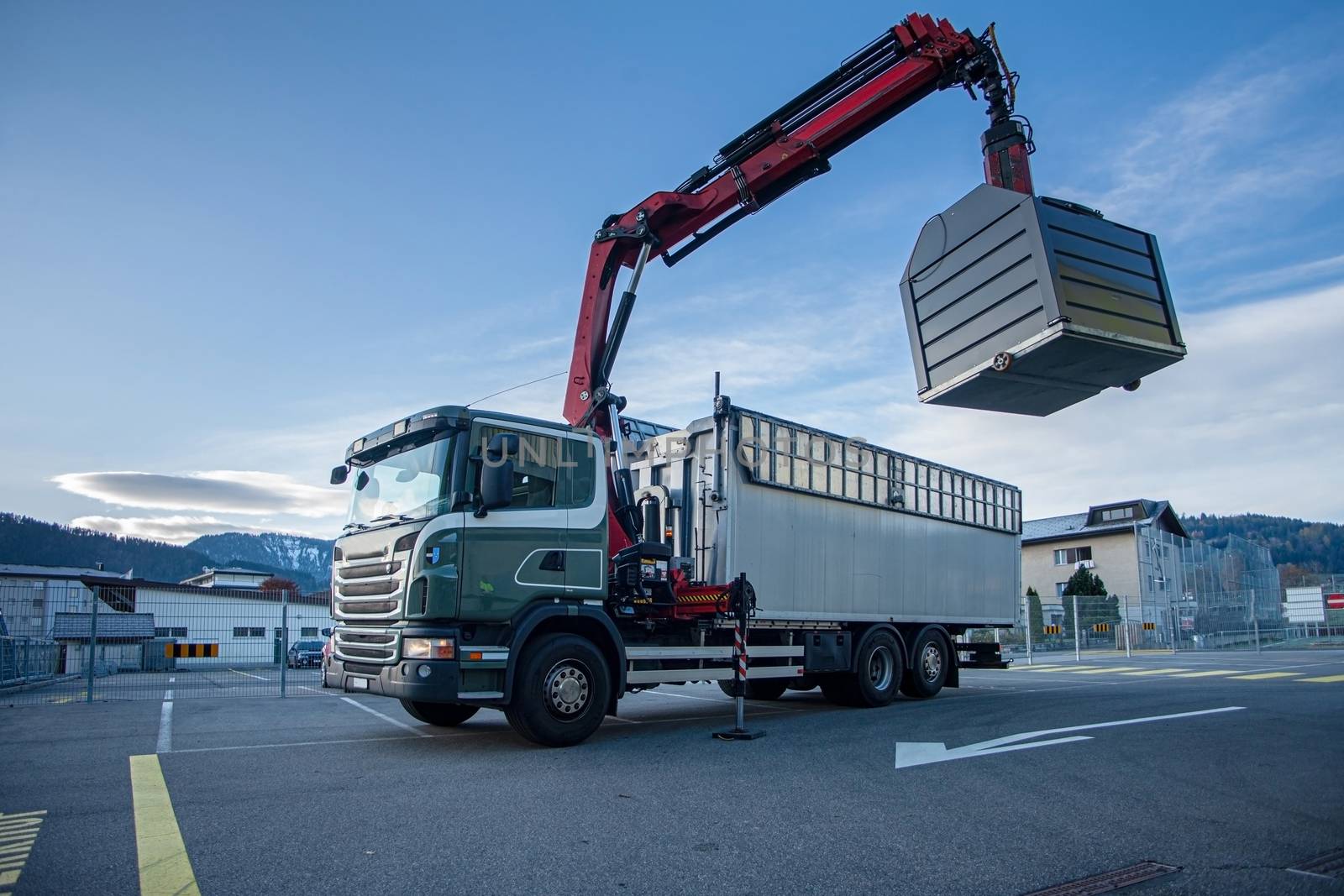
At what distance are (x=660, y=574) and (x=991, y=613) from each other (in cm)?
728

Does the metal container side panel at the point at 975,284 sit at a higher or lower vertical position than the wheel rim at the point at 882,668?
higher

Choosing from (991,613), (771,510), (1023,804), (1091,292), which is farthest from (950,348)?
(991,613)

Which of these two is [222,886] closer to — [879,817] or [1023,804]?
[879,817]

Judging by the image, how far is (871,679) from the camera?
39.5 feet

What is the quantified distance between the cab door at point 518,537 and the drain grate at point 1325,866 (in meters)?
5.74

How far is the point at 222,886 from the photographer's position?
407 cm

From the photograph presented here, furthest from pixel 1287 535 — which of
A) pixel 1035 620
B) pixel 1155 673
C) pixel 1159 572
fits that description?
pixel 1155 673

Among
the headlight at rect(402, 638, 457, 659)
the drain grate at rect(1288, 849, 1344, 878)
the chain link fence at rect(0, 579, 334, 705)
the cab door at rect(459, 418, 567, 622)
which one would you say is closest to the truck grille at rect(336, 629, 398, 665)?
the headlight at rect(402, 638, 457, 659)

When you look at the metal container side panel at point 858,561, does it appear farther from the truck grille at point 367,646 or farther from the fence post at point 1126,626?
the fence post at point 1126,626

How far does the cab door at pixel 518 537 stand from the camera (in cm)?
783

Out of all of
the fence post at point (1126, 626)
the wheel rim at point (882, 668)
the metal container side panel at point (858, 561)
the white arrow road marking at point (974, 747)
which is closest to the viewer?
the white arrow road marking at point (974, 747)

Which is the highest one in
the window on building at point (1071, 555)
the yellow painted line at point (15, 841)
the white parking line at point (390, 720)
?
the window on building at point (1071, 555)

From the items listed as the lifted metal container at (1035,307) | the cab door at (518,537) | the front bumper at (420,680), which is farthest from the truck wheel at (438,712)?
the lifted metal container at (1035,307)

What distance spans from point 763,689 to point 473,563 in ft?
23.7
